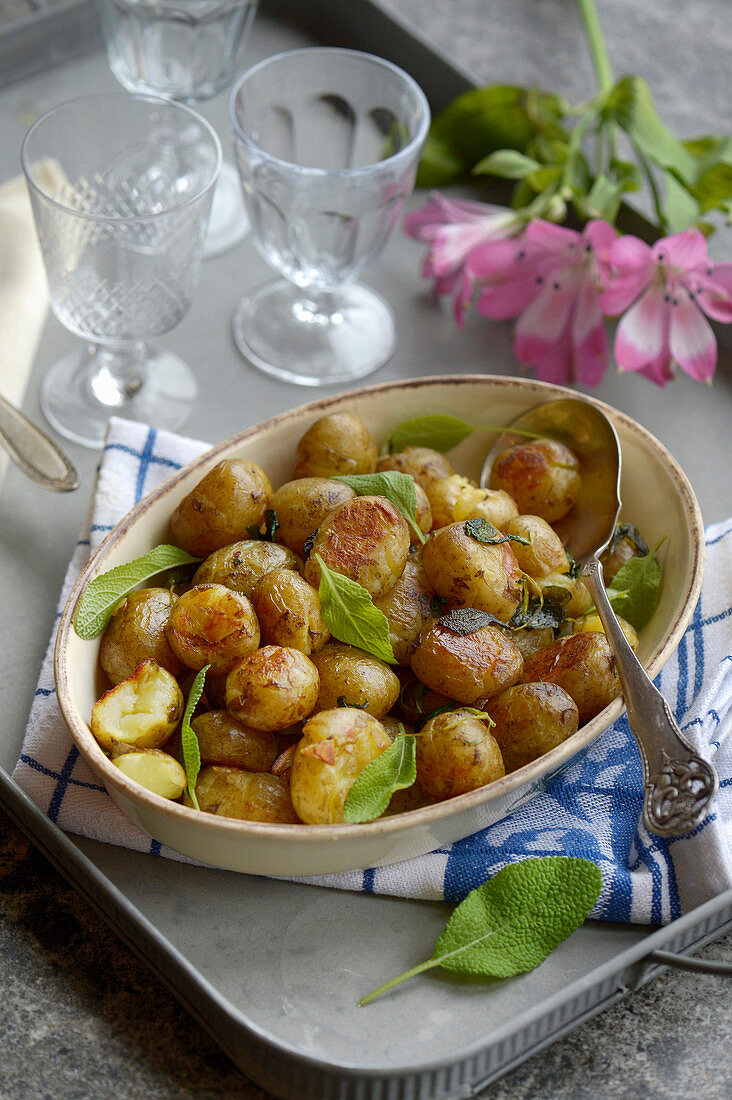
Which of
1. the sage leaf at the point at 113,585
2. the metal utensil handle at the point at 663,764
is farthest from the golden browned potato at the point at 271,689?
the metal utensil handle at the point at 663,764

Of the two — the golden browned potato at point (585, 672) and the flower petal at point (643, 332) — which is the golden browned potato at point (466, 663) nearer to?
the golden browned potato at point (585, 672)

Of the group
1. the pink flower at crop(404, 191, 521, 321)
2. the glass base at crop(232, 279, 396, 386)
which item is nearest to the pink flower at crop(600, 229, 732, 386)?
the pink flower at crop(404, 191, 521, 321)

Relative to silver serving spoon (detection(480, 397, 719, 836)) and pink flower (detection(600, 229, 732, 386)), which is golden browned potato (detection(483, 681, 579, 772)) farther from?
pink flower (detection(600, 229, 732, 386))

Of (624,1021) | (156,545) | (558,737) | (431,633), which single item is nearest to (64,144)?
(156,545)

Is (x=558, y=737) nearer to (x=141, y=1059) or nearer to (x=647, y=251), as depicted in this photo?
(x=141, y=1059)

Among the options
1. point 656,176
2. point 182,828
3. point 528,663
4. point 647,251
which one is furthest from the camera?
point 656,176

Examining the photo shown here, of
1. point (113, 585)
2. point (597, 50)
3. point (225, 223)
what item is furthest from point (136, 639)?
point (597, 50)
